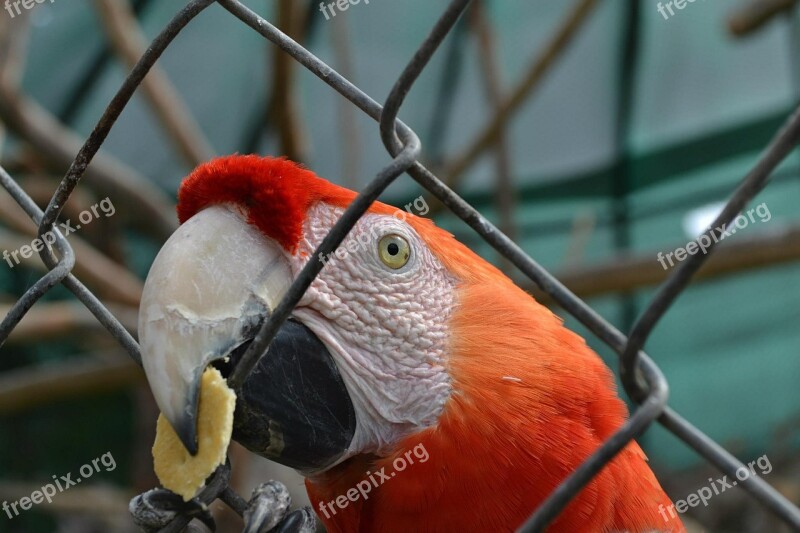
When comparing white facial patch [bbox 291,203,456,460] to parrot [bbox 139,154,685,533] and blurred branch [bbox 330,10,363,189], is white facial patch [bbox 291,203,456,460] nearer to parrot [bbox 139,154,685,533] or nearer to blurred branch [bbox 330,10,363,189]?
parrot [bbox 139,154,685,533]

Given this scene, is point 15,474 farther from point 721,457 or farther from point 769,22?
point 721,457

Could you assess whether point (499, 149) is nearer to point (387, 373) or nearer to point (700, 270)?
point (700, 270)

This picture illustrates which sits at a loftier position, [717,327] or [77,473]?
[717,327]

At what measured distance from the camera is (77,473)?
352 centimetres

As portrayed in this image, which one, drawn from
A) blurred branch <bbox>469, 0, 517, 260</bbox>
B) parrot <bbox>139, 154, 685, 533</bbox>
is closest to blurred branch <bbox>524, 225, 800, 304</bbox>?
blurred branch <bbox>469, 0, 517, 260</bbox>

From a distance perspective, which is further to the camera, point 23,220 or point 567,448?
point 23,220

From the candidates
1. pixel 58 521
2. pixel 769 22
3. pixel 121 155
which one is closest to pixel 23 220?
pixel 121 155

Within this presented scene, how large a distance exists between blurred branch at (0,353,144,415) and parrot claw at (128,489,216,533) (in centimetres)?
157

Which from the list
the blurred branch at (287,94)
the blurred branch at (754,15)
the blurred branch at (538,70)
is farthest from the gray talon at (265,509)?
the blurred branch at (754,15)

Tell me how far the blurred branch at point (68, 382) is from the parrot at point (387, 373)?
150 centimetres

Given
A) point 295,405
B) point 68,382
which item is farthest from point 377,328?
point 68,382

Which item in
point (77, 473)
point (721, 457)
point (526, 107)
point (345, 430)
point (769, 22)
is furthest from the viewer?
point (77, 473)

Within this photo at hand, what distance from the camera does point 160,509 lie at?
2.56 feet

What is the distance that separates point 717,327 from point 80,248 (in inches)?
98.3
